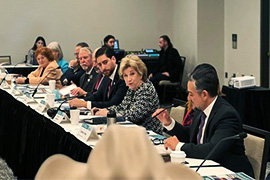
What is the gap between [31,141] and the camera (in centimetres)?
462

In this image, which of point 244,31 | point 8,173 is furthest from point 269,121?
point 244,31

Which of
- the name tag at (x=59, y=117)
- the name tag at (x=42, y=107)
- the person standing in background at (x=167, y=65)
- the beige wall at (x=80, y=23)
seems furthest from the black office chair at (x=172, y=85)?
the name tag at (x=59, y=117)

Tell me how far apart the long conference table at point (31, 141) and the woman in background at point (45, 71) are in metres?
0.79

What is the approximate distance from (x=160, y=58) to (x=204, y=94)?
7.05m

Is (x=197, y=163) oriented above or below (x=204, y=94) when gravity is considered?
below

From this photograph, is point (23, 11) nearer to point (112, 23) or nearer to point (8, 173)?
point (112, 23)

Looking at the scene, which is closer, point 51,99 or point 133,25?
point 51,99

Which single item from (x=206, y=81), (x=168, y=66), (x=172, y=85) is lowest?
(x=172, y=85)

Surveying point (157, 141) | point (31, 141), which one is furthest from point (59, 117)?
point (157, 141)

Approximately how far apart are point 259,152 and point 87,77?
361cm

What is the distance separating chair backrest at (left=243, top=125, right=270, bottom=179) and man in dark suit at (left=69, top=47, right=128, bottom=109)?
2.00m

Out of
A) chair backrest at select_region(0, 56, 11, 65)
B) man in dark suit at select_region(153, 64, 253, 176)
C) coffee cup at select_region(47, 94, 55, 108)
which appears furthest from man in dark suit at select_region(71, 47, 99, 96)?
chair backrest at select_region(0, 56, 11, 65)

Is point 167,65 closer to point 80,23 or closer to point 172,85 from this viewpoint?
point 172,85

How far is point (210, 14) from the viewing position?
392 inches
